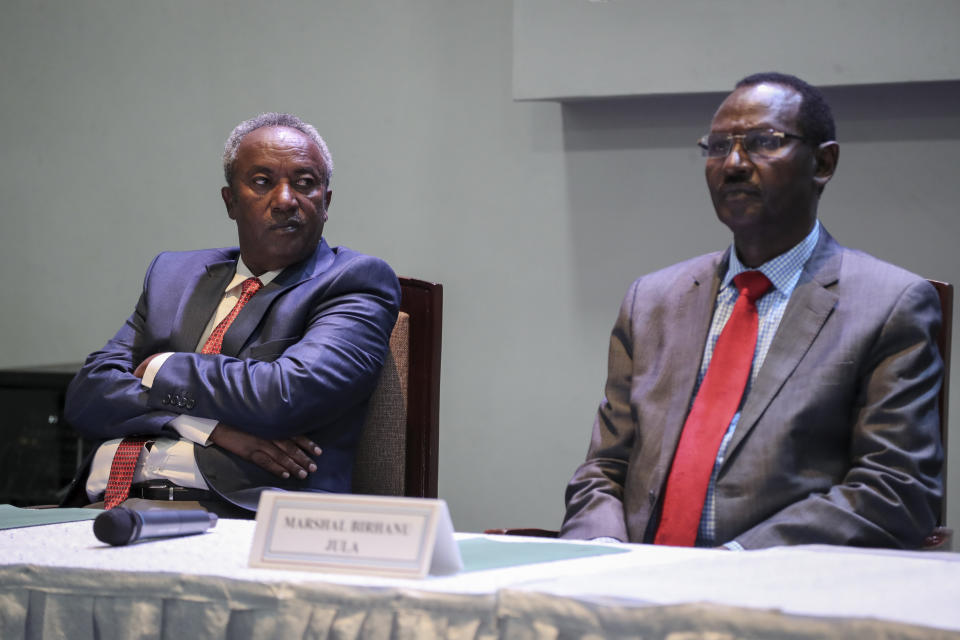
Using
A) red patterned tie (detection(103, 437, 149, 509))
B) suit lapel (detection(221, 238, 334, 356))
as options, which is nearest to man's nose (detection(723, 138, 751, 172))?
suit lapel (detection(221, 238, 334, 356))

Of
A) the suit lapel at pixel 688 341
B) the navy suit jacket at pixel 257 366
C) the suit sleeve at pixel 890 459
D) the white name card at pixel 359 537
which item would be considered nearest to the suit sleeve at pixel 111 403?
the navy suit jacket at pixel 257 366

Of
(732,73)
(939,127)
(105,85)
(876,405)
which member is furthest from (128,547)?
(105,85)

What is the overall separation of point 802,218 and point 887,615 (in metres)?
1.29

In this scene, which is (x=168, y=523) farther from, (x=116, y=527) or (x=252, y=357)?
(x=252, y=357)

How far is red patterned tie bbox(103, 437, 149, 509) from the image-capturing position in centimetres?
238

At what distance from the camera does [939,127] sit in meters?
3.38

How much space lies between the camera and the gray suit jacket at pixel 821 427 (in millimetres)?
1823

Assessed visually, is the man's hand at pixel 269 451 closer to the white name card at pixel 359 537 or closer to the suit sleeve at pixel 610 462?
the suit sleeve at pixel 610 462

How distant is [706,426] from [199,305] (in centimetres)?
130

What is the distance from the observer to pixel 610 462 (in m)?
2.20

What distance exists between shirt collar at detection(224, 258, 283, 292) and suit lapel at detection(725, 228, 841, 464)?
1251 mm

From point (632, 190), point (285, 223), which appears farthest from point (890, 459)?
point (632, 190)

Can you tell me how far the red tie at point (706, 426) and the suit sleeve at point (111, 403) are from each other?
3.69 feet

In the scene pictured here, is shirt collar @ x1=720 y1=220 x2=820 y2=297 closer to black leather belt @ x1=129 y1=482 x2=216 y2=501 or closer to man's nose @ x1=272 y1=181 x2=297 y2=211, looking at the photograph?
man's nose @ x1=272 y1=181 x2=297 y2=211
